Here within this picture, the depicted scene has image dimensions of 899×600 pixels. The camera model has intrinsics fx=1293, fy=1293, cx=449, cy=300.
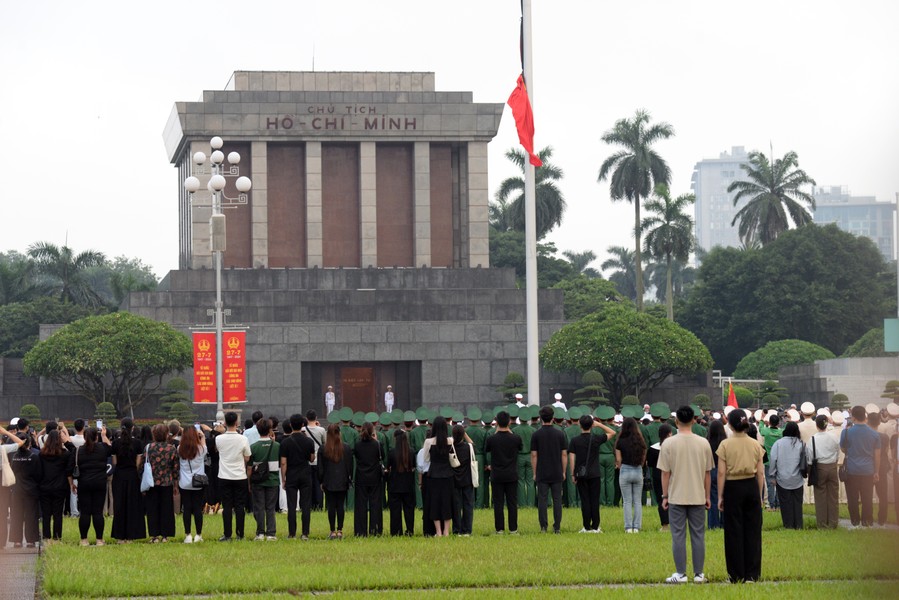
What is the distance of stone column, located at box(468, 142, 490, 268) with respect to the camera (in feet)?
167

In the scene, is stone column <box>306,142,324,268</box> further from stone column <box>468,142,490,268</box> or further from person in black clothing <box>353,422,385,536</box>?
person in black clothing <box>353,422,385,536</box>

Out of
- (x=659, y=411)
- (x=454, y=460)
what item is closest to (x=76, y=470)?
(x=454, y=460)

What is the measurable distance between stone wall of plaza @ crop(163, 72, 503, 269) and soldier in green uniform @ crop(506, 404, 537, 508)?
3090 cm

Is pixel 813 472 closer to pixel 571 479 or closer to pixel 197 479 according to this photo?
pixel 571 479

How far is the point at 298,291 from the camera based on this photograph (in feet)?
153

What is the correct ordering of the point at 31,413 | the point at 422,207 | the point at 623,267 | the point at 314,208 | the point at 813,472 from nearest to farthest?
1. the point at 813,472
2. the point at 31,413
3. the point at 314,208
4. the point at 422,207
5. the point at 623,267

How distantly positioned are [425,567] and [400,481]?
3678 mm

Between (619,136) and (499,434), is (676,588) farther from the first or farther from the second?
(619,136)

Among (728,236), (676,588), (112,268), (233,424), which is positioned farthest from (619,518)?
(728,236)

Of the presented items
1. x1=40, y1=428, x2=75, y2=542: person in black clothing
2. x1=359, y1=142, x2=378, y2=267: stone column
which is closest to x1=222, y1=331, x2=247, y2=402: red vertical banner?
x1=40, y1=428, x2=75, y2=542: person in black clothing

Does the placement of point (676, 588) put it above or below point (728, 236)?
below

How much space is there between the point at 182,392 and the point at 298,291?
651cm

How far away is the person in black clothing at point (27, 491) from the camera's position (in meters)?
15.2

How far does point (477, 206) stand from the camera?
168 feet
